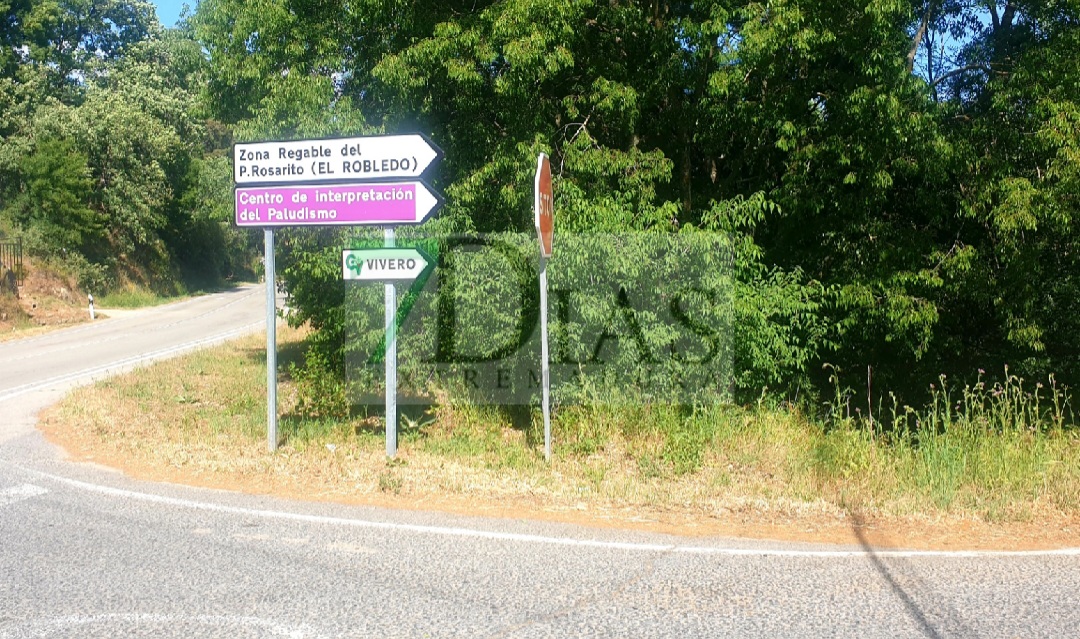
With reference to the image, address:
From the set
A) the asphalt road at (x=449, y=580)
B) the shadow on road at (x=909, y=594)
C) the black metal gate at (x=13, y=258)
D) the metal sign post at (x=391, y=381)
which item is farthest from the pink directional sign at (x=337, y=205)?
the black metal gate at (x=13, y=258)

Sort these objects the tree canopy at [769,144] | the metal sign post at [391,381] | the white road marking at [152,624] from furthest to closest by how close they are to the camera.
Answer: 1. the tree canopy at [769,144]
2. the metal sign post at [391,381]
3. the white road marking at [152,624]

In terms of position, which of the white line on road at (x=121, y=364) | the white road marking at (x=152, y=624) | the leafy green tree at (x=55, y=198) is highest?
the leafy green tree at (x=55, y=198)

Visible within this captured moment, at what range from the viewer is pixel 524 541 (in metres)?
5.66

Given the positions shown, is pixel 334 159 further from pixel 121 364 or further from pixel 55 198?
pixel 55 198

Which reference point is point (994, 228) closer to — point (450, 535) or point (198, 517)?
point (450, 535)

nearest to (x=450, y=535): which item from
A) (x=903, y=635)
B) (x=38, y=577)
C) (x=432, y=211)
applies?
(x=38, y=577)

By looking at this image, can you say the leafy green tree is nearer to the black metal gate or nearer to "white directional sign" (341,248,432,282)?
the black metal gate

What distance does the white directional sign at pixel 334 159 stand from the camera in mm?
8117

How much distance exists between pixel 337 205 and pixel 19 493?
11.8ft

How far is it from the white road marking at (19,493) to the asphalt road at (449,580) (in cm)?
6

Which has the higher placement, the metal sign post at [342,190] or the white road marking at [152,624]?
the metal sign post at [342,190]

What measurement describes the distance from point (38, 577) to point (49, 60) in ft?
177

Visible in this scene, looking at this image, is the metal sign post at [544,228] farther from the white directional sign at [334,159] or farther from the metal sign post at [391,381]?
the metal sign post at [391,381]

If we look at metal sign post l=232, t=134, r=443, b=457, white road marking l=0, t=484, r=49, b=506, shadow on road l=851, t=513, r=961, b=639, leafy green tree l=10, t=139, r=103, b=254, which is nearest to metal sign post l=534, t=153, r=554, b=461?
metal sign post l=232, t=134, r=443, b=457
